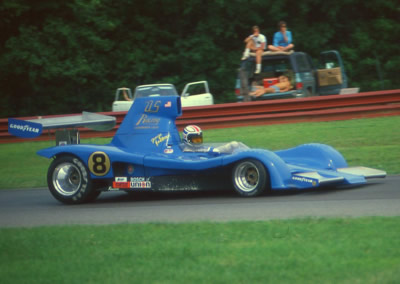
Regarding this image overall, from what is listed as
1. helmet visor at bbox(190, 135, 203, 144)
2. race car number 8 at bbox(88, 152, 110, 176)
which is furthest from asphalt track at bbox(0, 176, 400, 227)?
helmet visor at bbox(190, 135, 203, 144)

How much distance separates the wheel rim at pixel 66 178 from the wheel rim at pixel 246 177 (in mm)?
2294

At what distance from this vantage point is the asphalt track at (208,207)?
23.9 ft

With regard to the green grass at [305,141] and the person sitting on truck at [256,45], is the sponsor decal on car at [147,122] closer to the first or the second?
the green grass at [305,141]

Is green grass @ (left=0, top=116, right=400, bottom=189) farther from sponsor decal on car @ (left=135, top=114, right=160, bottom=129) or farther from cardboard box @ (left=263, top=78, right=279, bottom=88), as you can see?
sponsor decal on car @ (left=135, top=114, right=160, bottom=129)

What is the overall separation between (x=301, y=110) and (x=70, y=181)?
7.72 metres

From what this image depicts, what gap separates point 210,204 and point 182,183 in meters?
0.76

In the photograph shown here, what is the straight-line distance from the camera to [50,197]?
33.9 feet

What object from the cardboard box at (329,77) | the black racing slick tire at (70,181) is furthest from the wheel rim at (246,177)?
the cardboard box at (329,77)

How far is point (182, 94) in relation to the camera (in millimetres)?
21594

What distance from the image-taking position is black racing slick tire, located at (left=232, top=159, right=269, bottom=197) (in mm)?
8461

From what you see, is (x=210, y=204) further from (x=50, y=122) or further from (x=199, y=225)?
(x=50, y=122)

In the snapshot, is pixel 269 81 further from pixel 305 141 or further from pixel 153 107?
pixel 153 107

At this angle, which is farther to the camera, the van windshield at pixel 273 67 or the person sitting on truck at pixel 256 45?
the van windshield at pixel 273 67

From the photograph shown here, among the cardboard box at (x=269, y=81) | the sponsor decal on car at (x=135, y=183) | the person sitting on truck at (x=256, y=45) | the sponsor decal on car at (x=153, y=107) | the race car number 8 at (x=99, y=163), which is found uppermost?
the person sitting on truck at (x=256, y=45)
